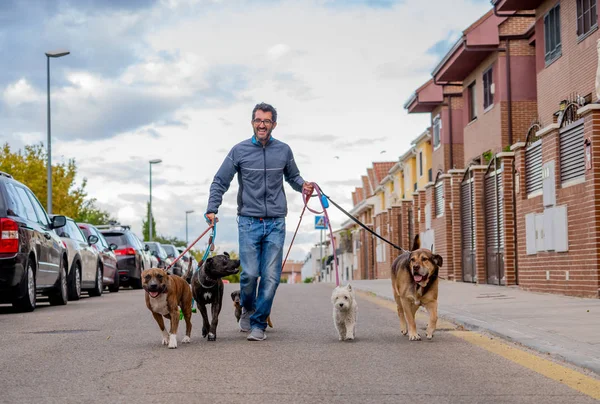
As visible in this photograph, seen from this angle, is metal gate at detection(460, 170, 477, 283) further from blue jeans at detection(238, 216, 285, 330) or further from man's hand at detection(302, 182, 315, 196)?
blue jeans at detection(238, 216, 285, 330)

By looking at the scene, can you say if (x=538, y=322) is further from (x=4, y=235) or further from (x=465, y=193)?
(x=465, y=193)

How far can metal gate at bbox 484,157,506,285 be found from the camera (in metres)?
22.7

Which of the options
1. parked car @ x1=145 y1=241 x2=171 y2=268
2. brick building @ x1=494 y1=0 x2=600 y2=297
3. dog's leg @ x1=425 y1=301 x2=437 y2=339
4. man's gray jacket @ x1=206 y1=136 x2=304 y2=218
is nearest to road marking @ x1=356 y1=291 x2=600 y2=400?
dog's leg @ x1=425 y1=301 x2=437 y2=339

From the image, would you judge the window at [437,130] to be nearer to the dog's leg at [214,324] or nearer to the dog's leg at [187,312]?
the dog's leg at [214,324]

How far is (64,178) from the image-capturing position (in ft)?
162

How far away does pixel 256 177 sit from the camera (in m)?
10.0

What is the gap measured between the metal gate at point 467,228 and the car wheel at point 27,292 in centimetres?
1351

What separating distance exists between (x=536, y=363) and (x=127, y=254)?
20031mm

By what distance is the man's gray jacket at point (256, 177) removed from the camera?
9977 mm

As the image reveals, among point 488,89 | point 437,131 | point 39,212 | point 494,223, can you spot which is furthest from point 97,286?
point 437,131

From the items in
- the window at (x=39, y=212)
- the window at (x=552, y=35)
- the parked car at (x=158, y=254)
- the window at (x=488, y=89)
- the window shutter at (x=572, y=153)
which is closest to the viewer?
the window shutter at (x=572, y=153)

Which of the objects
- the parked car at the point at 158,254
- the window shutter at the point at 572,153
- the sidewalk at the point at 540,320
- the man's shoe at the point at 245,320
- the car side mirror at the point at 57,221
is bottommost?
the sidewalk at the point at 540,320

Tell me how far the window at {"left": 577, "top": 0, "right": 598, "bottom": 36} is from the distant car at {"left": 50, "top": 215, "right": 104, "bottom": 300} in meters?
12.2

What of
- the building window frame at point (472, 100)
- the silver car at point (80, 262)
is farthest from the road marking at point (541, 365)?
the building window frame at point (472, 100)
